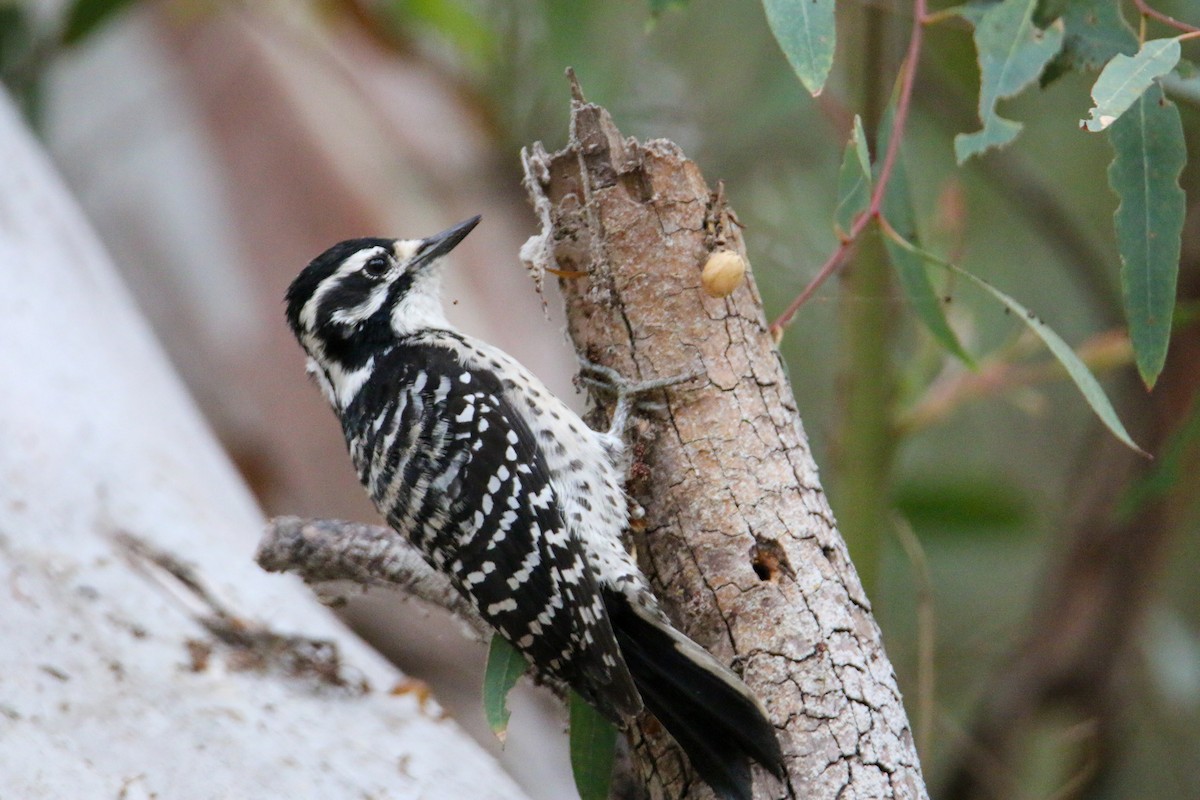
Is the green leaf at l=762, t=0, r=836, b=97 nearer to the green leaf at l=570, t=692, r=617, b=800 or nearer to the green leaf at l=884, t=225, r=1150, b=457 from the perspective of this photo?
the green leaf at l=884, t=225, r=1150, b=457

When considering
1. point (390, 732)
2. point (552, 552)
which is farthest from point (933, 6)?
point (390, 732)

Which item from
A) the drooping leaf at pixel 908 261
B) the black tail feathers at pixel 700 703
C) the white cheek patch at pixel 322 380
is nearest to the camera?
the black tail feathers at pixel 700 703

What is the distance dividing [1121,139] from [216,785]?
6.09 ft

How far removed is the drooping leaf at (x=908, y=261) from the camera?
2.34m

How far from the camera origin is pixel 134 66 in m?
5.02

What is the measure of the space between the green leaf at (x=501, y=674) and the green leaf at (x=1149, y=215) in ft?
3.82

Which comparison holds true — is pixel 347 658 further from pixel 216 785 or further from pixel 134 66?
pixel 134 66

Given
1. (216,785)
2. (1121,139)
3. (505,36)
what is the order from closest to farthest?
(1121,139) < (216,785) < (505,36)

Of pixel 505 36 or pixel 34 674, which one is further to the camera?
pixel 505 36

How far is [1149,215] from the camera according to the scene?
1.91 metres

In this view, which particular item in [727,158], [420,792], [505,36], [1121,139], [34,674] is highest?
[505,36]

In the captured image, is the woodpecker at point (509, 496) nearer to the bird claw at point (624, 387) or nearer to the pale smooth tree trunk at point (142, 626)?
the bird claw at point (624, 387)

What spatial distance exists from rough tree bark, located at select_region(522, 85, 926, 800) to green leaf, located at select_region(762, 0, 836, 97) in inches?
9.6

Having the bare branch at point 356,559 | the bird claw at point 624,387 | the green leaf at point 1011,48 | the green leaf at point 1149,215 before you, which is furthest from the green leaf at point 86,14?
the green leaf at point 1149,215
